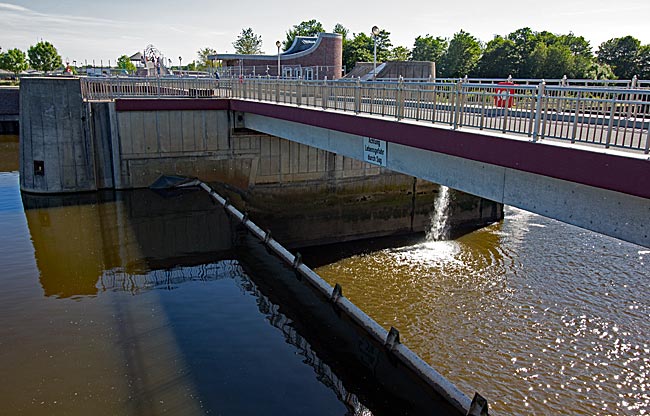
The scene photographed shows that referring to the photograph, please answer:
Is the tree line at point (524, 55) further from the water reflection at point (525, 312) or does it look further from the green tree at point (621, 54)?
the water reflection at point (525, 312)

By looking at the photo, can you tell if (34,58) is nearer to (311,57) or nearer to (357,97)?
(311,57)

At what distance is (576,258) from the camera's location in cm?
1667

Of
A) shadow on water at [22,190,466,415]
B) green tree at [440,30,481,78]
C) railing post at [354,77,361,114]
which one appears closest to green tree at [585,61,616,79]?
green tree at [440,30,481,78]

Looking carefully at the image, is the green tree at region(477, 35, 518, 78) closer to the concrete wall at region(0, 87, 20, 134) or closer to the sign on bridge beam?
the concrete wall at region(0, 87, 20, 134)

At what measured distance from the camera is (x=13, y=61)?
331ft

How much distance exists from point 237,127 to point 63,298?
1305 cm

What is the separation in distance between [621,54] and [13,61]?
107m

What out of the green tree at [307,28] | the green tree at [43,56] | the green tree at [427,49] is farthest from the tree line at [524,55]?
the green tree at [43,56]

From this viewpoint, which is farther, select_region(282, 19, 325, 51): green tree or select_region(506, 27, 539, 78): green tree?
select_region(282, 19, 325, 51): green tree

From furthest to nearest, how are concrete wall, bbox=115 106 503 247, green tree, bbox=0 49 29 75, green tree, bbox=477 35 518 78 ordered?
1. green tree, bbox=0 49 29 75
2. green tree, bbox=477 35 518 78
3. concrete wall, bbox=115 106 503 247

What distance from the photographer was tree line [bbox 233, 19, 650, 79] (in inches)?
2279

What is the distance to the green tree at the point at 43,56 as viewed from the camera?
102312 mm

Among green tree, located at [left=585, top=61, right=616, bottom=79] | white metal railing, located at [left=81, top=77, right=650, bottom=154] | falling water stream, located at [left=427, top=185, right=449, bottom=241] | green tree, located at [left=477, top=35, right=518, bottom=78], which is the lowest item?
falling water stream, located at [left=427, top=185, right=449, bottom=241]

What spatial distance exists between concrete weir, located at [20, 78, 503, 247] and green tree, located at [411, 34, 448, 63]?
68501 mm
